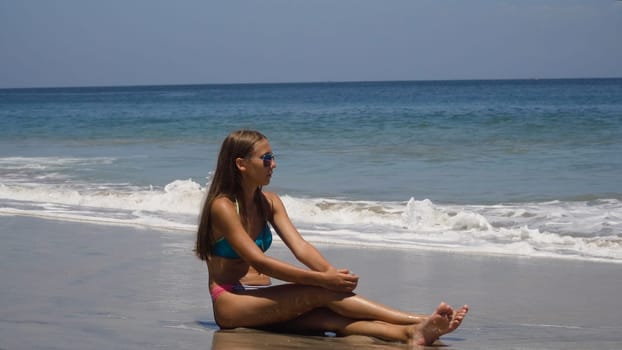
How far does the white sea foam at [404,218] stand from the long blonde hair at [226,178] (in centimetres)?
376

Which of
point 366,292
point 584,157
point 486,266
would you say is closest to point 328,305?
point 366,292

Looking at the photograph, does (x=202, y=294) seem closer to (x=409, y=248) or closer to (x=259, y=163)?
(x=259, y=163)

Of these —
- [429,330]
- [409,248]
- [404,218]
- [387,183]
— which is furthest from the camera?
[387,183]

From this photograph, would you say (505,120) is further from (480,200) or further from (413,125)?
(480,200)

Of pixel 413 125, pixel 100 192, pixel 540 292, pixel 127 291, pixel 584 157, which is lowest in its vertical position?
pixel 127 291

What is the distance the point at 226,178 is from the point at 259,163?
8.5 inches

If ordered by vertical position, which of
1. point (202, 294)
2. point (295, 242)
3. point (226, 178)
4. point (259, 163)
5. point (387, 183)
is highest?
point (387, 183)

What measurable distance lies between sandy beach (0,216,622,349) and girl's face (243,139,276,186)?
87 cm

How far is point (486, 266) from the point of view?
7.73 meters

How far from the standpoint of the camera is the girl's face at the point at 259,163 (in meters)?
5.13

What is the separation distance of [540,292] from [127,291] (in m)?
2.94

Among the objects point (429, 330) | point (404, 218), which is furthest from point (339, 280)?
point (404, 218)

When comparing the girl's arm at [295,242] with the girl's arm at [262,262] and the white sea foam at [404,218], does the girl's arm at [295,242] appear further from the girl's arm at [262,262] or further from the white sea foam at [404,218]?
the white sea foam at [404,218]

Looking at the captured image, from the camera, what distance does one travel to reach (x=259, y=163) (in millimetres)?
5137
